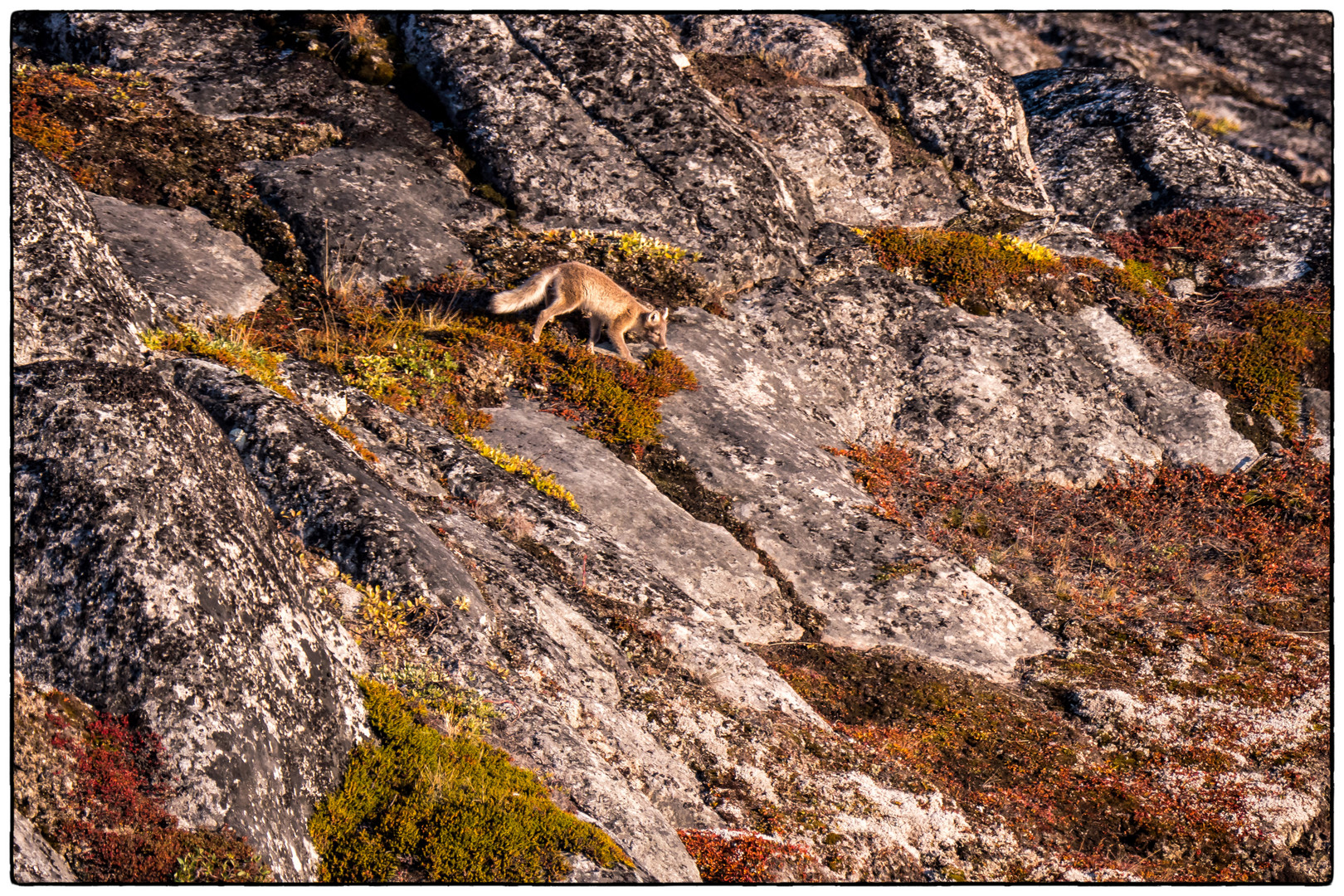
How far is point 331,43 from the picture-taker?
20047 millimetres

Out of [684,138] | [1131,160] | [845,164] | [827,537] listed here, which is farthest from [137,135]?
[1131,160]

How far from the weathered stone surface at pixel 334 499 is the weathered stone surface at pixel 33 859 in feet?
11.2

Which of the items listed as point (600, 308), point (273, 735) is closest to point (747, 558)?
point (600, 308)

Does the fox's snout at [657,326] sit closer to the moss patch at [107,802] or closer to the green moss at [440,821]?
the green moss at [440,821]

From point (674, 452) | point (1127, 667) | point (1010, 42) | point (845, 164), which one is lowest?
point (1127, 667)

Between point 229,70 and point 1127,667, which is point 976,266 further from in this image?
point 229,70

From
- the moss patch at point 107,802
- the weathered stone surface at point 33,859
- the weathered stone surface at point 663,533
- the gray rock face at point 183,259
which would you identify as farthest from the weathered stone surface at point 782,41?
the weathered stone surface at point 33,859

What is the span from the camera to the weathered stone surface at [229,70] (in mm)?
18062

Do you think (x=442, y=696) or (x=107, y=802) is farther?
(x=442, y=696)

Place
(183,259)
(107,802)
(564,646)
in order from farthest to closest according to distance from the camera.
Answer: (183,259)
(564,646)
(107,802)

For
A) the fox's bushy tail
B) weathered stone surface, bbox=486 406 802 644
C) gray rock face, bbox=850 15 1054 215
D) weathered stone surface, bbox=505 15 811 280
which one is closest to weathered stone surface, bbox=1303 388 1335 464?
gray rock face, bbox=850 15 1054 215

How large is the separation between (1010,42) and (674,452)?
31.9 meters

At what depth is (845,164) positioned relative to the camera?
21422mm

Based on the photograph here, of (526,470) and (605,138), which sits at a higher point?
(605,138)
